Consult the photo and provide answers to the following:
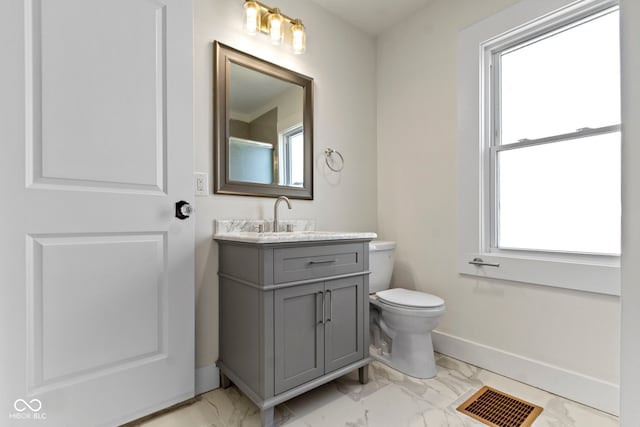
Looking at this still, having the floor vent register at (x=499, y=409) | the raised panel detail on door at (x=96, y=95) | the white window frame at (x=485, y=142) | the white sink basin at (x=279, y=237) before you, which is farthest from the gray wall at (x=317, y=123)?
the floor vent register at (x=499, y=409)

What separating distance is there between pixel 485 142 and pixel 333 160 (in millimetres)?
1022

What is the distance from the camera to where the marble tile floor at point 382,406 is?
4.47 ft

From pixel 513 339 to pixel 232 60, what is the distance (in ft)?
7.59

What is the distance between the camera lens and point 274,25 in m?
1.82

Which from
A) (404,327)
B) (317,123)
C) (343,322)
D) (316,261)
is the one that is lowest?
(404,327)

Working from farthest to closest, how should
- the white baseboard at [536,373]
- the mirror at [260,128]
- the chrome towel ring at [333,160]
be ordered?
the chrome towel ring at [333,160] < the mirror at [260,128] < the white baseboard at [536,373]

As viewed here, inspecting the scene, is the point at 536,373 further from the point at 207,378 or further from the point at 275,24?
the point at 275,24

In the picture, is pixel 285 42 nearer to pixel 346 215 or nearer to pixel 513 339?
pixel 346 215

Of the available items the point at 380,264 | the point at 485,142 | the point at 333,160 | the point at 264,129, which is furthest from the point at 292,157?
the point at 485,142

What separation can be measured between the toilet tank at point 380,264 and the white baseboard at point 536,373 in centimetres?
51

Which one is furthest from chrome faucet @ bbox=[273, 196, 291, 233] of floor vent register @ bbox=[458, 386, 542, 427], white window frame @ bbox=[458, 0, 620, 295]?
floor vent register @ bbox=[458, 386, 542, 427]

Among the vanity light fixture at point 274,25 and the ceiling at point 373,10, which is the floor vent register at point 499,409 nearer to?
the vanity light fixture at point 274,25

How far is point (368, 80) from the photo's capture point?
8.31 ft

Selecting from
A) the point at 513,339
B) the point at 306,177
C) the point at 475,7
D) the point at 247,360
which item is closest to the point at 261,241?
the point at 247,360
